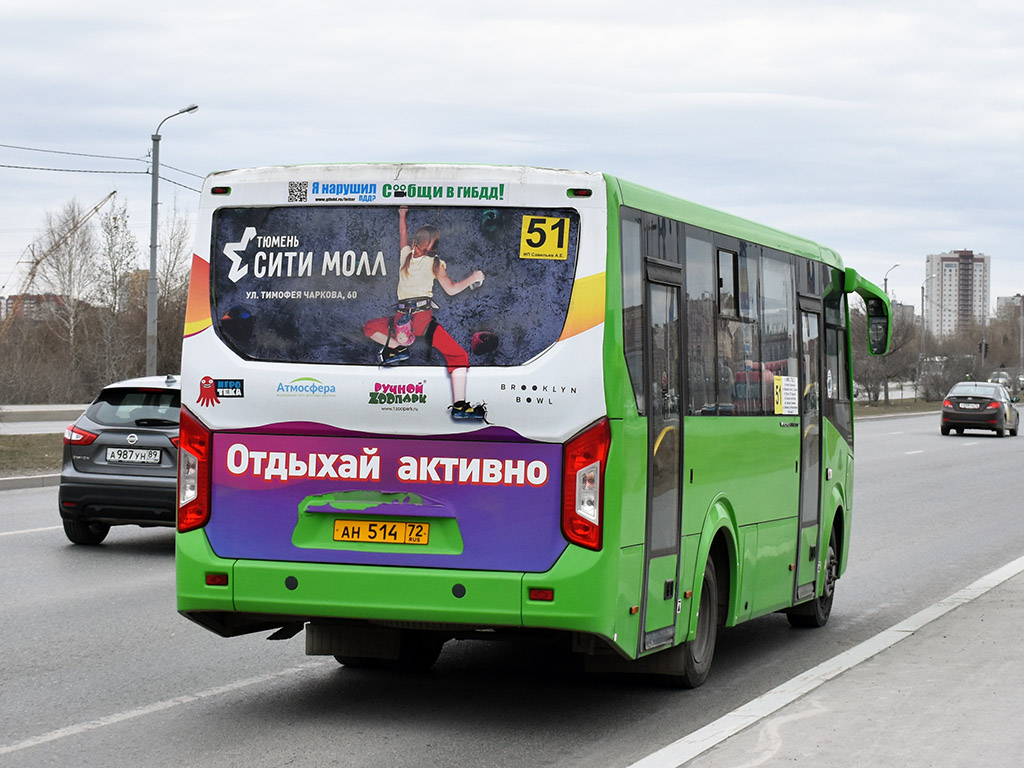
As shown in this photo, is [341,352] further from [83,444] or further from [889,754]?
[83,444]

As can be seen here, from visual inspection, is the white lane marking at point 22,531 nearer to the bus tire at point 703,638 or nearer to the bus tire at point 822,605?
the bus tire at point 822,605

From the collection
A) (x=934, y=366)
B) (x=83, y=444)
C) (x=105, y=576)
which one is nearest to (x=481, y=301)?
(x=105, y=576)

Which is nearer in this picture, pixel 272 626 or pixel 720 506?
pixel 272 626

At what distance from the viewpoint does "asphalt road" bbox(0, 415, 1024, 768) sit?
6754mm

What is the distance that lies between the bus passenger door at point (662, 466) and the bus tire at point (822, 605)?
3.33 meters

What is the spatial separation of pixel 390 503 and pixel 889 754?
2440 mm

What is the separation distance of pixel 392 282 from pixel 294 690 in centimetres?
236

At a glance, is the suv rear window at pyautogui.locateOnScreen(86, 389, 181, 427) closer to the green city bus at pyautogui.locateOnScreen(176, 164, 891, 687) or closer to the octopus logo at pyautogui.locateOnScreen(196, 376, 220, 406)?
the green city bus at pyautogui.locateOnScreen(176, 164, 891, 687)

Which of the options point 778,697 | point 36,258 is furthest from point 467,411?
point 36,258

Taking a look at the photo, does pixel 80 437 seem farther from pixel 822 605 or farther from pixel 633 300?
pixel 633 300

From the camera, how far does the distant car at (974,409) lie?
151 ft

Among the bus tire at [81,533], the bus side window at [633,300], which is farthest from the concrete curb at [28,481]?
the bus side window at [633,300]

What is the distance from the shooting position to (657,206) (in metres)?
7.60

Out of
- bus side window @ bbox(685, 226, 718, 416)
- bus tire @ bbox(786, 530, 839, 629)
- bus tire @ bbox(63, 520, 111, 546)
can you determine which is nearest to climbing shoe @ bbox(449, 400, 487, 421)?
bus side window @ bbox(685, 226, 718, 416)
